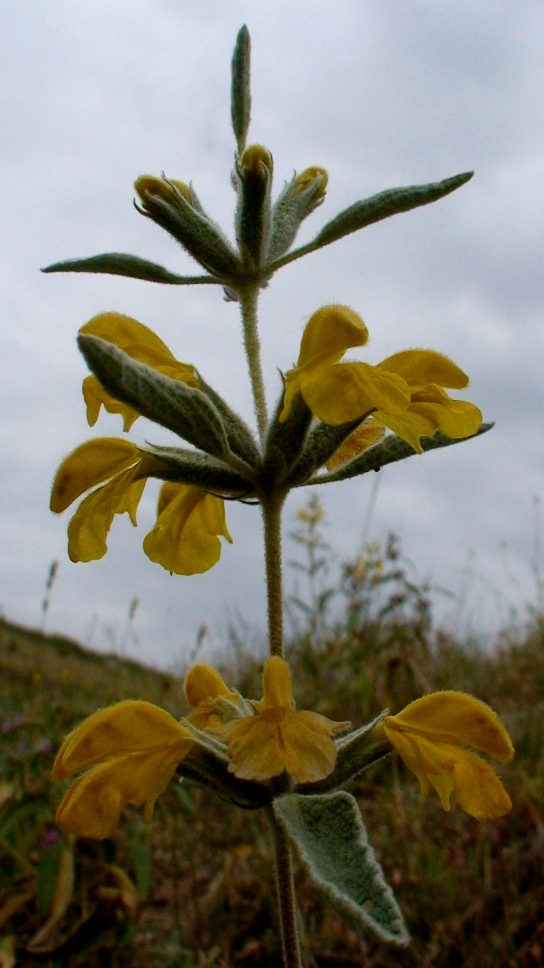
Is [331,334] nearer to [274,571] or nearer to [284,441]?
[284,441]

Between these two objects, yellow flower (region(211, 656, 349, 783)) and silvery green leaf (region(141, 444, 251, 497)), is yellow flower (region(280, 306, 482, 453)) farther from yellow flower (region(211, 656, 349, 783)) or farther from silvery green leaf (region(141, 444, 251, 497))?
yellow flower (region(211, 656, 349, 783))

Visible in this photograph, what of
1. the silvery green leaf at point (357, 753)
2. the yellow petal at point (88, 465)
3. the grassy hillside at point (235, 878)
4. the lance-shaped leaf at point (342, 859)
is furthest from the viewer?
the grassy hillside at point (235, 878)

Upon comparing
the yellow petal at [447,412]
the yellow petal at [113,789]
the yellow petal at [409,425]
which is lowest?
the yellow petal at [113,789]

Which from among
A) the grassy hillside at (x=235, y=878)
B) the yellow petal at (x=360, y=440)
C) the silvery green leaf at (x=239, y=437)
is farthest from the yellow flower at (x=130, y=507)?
the grassy hillside at (x=235, y=878)

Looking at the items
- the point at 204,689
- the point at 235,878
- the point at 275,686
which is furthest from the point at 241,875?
the point at 275,686

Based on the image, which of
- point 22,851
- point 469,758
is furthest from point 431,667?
point 469,758

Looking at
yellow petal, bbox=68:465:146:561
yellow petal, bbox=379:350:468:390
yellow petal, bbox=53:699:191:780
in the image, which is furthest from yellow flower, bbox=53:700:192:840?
yellow petal, bbox=379:350:468:390

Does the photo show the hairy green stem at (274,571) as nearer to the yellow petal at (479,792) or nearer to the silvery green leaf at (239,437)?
the silvery green leaf at (239,437)
